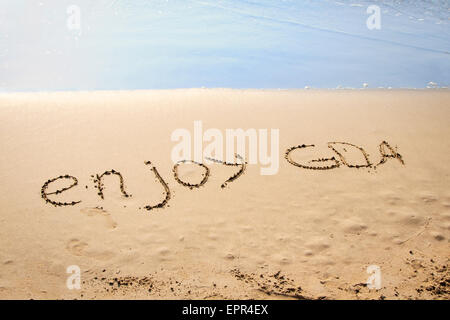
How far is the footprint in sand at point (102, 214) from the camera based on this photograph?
10.3 ft

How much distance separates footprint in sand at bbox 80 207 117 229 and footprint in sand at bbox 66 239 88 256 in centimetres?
27

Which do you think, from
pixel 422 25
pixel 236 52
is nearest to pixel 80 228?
pixel 236 52

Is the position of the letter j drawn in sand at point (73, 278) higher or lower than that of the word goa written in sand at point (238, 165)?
lower

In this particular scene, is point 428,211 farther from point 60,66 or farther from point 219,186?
point 60,66

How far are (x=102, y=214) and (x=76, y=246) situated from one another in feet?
1.35

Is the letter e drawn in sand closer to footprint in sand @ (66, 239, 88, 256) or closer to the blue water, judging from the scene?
footprint in sand @ (66, 239, 88, 256)

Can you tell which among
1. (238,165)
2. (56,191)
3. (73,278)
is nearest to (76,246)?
(73,278)

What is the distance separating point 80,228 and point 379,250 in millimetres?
2693

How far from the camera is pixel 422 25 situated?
332 inches

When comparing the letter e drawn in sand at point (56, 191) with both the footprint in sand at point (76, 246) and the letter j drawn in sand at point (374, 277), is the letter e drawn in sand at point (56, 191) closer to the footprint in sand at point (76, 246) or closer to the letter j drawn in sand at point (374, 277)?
the footprint in sand at point (76, 246)

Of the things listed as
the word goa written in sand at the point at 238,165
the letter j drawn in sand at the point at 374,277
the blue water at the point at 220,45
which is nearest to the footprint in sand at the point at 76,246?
the word goa written in sand at the point at 238,165

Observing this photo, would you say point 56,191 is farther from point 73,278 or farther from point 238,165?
point 238,165

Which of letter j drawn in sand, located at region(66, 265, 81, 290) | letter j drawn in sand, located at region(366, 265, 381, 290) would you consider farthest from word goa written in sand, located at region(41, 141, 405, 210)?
letter j drawn in sand, located at region(366, 265, 381, 290)

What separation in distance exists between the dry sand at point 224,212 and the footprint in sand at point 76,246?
12 mm
